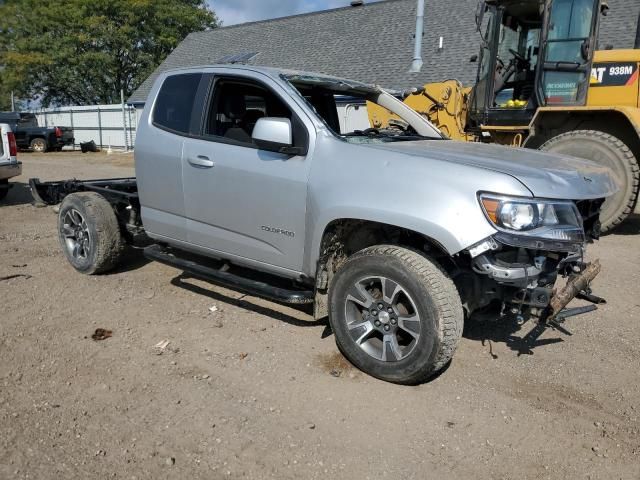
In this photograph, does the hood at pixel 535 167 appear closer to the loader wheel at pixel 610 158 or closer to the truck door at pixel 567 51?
the loader wheel at pixel 610 158

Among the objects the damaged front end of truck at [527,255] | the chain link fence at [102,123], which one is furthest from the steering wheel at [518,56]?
the chain link fence at [102,123]

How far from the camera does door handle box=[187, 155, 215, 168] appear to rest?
13.5ft

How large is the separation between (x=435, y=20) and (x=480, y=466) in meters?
19.6

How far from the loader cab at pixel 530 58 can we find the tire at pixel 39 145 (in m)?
23.0

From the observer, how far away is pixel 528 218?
2.96m

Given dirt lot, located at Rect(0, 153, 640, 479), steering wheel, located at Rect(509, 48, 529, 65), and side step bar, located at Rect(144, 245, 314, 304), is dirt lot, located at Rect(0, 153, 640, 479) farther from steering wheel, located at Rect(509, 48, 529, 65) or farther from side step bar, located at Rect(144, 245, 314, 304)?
steering wheel, located at Rect(509, 48, 529, 65)

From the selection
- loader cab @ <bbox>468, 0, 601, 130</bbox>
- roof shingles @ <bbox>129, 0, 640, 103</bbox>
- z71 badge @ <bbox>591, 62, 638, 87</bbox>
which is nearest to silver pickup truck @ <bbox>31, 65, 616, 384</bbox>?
loader cab @ <bbox>468, 0, 601, 130</bbox>

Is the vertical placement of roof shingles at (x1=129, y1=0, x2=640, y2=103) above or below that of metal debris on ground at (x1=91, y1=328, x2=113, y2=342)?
above

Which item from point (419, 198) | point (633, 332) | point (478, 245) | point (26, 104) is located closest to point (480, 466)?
point (478, 245)

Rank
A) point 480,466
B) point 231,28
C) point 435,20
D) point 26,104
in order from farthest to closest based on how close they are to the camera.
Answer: point 26,104 < point 231,28 < point 435,20 < point 480,466

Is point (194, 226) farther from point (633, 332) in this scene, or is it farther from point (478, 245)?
point (633, 332)

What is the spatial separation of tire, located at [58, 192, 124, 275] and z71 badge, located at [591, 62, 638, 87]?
7.03 m

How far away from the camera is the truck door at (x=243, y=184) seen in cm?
372

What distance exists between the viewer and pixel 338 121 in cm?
513
